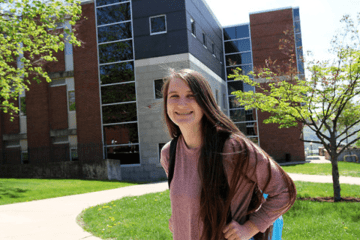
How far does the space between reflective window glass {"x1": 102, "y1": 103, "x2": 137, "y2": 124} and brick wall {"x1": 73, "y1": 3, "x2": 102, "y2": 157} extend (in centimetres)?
49

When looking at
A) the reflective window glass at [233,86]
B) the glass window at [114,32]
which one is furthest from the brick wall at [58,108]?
the reflective window glass at [233,86]

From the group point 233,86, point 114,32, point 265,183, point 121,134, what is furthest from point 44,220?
point 233,86

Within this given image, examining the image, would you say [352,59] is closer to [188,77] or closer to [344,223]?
[344,223]

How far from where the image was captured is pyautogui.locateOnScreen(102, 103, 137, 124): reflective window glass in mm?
19203

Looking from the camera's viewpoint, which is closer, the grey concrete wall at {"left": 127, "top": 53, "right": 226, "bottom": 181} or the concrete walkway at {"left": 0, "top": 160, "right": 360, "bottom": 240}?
the concrete walkway at {"left": 0, "top": 160, "right": 360, "bottom": 240}

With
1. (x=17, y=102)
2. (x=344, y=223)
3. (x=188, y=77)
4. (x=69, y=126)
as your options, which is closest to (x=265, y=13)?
(x=69, y=126)

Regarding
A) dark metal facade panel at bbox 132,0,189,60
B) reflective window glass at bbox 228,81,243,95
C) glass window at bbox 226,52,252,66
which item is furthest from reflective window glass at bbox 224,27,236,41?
dark metal facade panel at bbox 132,0,189,60

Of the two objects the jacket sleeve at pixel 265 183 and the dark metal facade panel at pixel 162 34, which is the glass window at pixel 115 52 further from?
the jacket sleeve at pixel 265 183

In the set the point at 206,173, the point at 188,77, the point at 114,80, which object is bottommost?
the point at 206,173

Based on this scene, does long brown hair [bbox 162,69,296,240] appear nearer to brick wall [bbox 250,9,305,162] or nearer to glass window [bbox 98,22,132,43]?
glass window [bbox 98,22,132,43]

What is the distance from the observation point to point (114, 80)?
64.5 ft

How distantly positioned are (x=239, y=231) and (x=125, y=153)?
58.7 feet

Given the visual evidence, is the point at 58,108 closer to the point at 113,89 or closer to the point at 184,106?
the point at 113,89

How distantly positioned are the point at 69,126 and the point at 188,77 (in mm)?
19867
